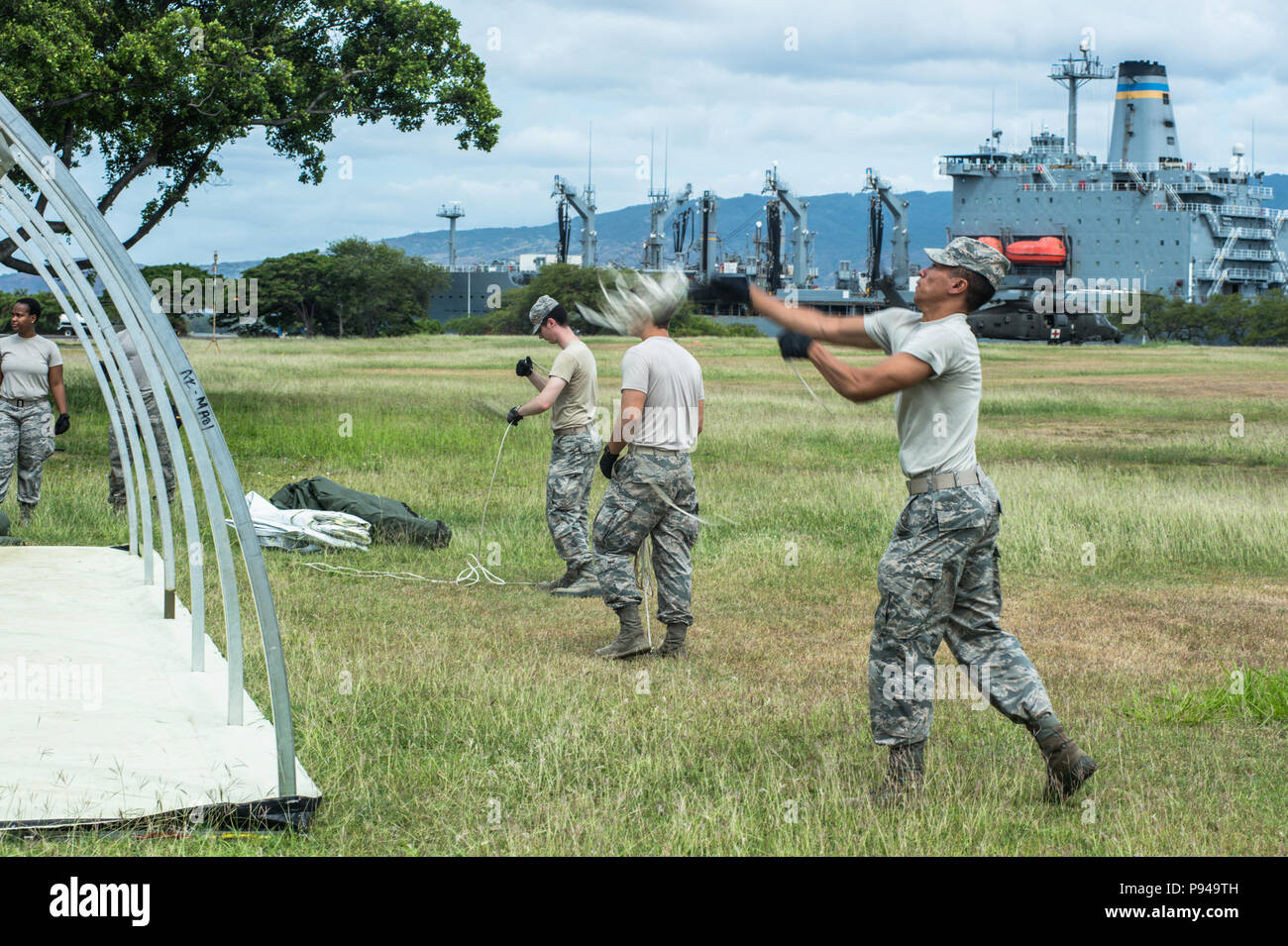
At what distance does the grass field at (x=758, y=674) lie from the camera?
4.41 meters

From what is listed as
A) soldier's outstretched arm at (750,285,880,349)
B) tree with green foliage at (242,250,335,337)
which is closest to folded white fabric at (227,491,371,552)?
soldier's outstretched arm at (750,285,880,349)

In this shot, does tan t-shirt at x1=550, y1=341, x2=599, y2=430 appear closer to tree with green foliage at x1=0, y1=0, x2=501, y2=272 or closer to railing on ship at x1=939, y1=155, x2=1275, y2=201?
tree with green foliage at x1=0, y1=0, x2=501, y2=272

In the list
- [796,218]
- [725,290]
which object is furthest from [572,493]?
[796,218]

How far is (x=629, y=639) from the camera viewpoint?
6.98 metres

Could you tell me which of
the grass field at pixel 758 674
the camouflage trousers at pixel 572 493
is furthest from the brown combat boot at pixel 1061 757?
the camouflage trousers at pixel 572 493

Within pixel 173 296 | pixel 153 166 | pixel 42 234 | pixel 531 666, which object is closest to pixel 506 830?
pixel 531 666

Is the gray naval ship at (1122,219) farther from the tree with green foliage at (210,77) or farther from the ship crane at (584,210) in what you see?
the tree with green foliage at (210,77)

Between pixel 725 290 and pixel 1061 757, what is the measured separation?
206cm

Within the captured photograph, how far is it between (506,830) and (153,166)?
55.8ft

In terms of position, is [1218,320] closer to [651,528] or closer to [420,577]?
[420,577]

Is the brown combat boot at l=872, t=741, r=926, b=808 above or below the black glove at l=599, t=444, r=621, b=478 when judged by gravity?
below

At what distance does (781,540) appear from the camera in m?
11.1

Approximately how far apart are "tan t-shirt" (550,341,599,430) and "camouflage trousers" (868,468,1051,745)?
168 inches

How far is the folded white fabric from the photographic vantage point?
33.0 feet
